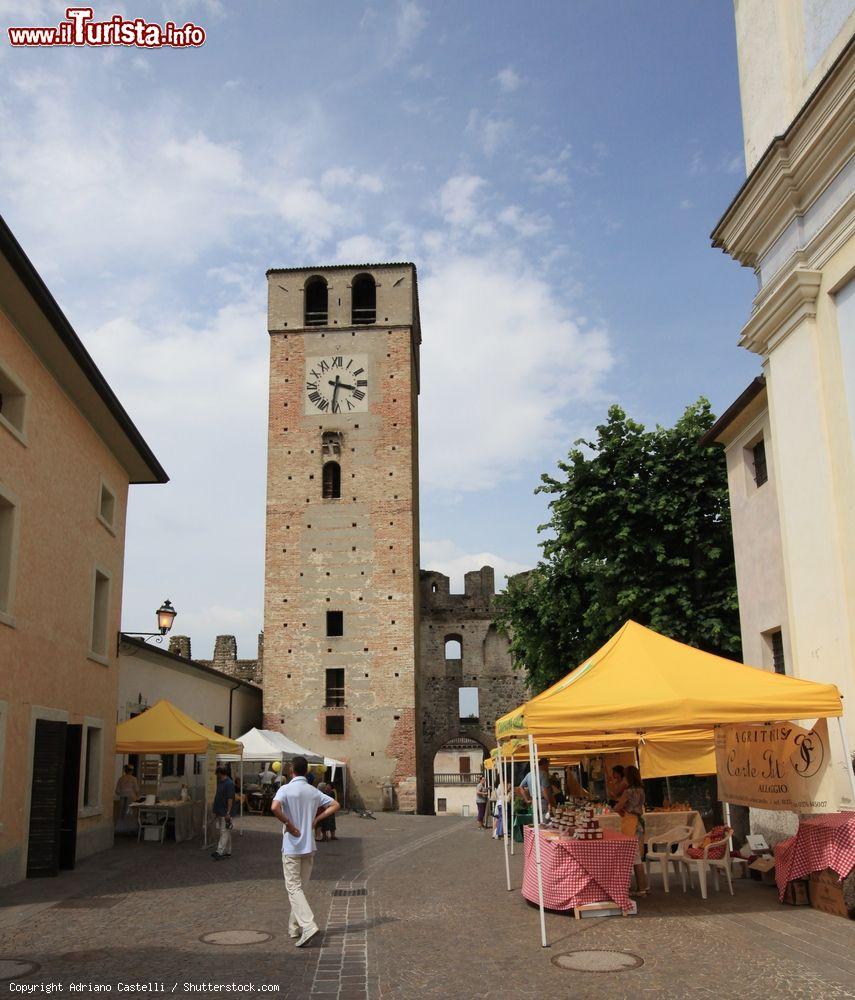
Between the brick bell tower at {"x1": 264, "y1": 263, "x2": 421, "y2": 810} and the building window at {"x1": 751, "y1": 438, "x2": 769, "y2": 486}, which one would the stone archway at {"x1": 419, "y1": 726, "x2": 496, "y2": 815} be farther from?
the building window at {"x1": 751, "y1": 438, "x2": 769, "y2": 486}

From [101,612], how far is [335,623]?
19756 millimetres

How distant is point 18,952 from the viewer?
7.71 metres

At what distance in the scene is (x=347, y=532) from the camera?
37.0 meters

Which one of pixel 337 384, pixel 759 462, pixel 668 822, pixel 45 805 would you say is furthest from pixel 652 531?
pixel 337 384

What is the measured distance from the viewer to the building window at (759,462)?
1498 cm

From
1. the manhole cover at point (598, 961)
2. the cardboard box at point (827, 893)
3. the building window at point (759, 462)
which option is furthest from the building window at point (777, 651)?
the manhole cover at point (598, 961)

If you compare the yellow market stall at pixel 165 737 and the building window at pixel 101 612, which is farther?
the yellow market stall at pixel 165 737

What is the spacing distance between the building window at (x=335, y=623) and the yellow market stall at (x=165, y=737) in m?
17.2

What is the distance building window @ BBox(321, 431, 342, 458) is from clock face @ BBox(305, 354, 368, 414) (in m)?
0.91

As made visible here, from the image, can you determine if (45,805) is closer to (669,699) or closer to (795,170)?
(669,699)

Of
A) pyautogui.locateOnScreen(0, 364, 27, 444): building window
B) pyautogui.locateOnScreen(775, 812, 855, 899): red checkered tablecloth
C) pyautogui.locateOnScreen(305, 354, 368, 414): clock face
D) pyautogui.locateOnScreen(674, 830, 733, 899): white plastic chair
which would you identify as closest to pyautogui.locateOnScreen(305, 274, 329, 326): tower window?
pyautogui.locateOnScreen(305, 354, 368, 414): clock face

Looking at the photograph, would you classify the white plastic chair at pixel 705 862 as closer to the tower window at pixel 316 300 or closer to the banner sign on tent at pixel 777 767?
the banner sign on tent at pixel 777 767

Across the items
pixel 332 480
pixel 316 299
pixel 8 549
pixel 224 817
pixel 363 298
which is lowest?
pixel 224 817

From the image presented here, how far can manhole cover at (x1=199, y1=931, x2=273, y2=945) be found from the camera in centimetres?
816
